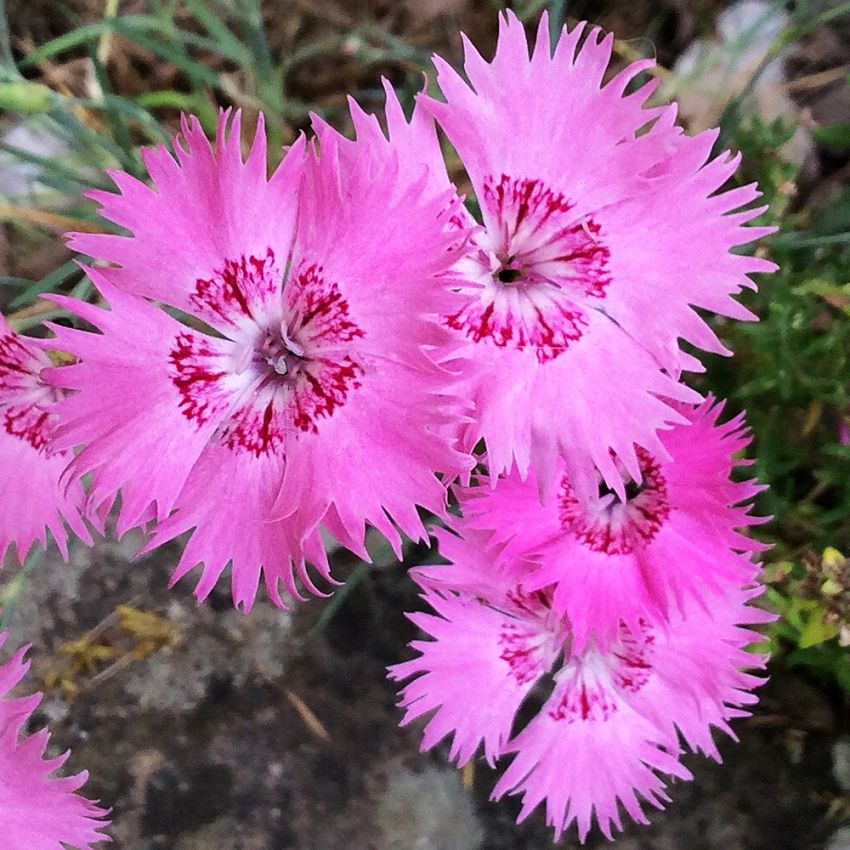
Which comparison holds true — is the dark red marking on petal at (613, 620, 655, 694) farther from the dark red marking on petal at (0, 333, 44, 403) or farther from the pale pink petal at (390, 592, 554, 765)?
the dark red marking on petal at (0, 333, 44, 403)

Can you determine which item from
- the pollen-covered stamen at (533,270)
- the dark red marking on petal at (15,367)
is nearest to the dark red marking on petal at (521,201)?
the pollen-covered stamen at (533,270)

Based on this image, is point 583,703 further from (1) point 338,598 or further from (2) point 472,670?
(1) point 338,598

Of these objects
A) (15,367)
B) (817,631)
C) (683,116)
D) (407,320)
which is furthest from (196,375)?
(683,116)

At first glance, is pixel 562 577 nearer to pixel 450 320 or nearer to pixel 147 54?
pixel 450 320

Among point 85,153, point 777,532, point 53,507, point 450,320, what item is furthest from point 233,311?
point 777,532

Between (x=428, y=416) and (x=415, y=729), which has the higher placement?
(x=428, y=416)

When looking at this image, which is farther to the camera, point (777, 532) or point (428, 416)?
point (777, 532)
